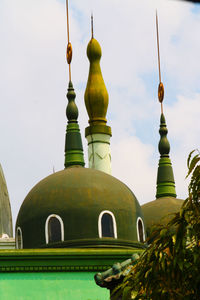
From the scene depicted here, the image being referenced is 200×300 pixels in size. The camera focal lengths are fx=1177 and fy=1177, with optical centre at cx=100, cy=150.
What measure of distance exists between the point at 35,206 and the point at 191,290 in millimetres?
15970

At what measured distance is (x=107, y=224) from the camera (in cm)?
3184

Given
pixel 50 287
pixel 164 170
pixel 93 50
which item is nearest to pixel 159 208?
pixel 164 170

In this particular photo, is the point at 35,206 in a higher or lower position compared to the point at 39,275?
higher

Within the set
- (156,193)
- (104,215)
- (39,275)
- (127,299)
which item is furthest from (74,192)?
(127,299)

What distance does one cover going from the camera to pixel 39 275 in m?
30.0

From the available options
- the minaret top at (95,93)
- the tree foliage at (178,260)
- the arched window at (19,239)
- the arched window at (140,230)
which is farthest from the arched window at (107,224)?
the tree foliage at (178,260)

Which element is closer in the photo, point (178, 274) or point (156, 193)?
point (178, 274)

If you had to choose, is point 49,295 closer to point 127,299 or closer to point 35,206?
point 35,206

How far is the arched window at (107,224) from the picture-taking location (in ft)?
104

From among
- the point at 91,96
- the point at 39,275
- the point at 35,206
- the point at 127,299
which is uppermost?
the point at 91,96

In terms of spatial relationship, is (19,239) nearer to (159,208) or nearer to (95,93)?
(159,208)

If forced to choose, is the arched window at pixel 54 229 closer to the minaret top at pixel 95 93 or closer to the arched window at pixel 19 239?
the arched window at pixel 19 239

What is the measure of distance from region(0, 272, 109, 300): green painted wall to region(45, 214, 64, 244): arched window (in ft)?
5.03

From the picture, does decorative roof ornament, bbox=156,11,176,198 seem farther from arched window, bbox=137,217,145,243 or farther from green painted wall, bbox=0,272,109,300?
green painted wall, bbox=0,272,109,300
